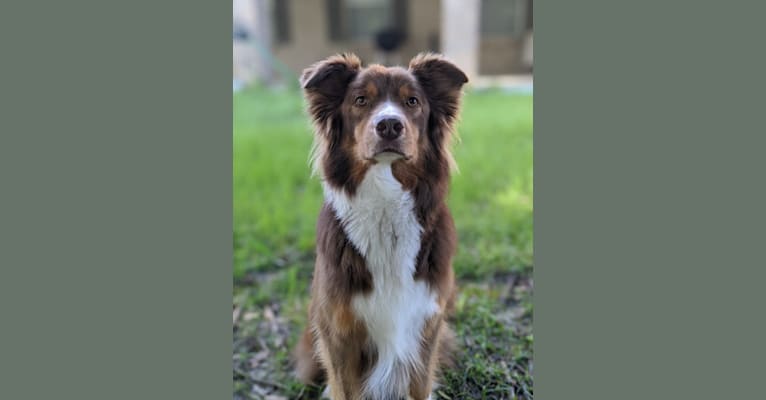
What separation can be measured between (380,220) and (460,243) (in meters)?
2.40

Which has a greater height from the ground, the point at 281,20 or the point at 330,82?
the point at 281,20

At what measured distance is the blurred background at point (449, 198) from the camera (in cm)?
373

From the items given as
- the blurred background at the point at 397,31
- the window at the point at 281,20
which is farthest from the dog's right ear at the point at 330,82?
the window at the point at 281,20

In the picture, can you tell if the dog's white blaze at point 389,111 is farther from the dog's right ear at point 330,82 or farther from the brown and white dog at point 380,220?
the dog's right ear at point 330,82

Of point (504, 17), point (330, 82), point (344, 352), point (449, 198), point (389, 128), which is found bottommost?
point (344, 352)

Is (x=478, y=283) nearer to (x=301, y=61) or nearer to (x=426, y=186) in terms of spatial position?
(x=426, y=186)

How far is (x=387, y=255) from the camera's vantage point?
2.91 meters

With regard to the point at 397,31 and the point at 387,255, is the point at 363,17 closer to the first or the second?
the point at 397,31

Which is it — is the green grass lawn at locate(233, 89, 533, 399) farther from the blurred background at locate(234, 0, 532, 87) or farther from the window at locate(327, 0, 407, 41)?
the window at locate(327, 0, 407, 41)

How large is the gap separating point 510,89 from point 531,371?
7.82 ft

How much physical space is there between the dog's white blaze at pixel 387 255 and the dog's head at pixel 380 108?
5.9 inches

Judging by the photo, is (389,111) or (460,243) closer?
(389,111)

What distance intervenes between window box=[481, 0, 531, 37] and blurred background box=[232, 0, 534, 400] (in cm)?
1

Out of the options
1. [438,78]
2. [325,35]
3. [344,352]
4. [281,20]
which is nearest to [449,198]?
[438,78]
